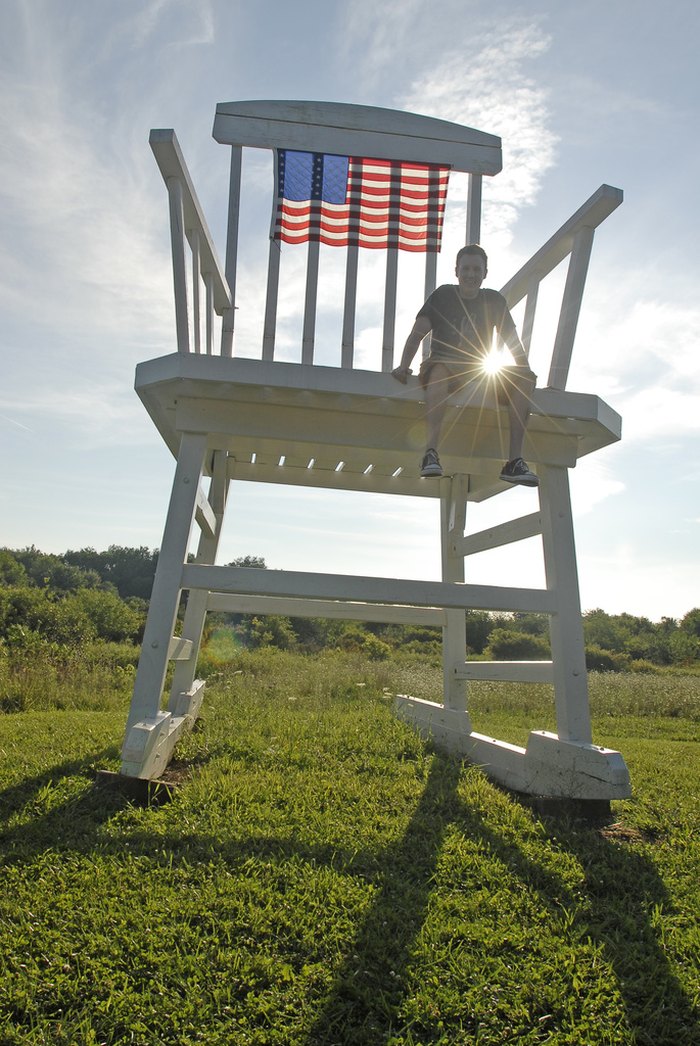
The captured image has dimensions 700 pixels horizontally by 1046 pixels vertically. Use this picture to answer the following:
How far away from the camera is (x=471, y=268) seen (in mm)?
2951

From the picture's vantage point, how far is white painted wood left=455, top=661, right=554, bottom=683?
104 inches

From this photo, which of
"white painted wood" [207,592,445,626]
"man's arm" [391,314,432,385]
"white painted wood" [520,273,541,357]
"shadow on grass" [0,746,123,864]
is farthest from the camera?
"white painted wood" [207,592,445,626]

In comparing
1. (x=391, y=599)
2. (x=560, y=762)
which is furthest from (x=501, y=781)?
(x=391, y=599)

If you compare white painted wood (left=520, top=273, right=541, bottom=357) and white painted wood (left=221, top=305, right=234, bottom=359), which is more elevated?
white painted wood (left=520, top=273, right=541, bottom=357)

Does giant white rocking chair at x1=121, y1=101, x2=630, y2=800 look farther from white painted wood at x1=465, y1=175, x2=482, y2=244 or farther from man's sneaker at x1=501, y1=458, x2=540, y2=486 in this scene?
man's sneaker at x1=501, y1=458, x2=540, y2=486

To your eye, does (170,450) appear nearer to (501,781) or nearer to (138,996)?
(501,781)

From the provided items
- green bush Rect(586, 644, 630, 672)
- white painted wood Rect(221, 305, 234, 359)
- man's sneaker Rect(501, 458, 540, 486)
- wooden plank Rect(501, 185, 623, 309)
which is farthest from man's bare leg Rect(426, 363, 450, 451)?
green bush Rect(586, 644, 630, 672)

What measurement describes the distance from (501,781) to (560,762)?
385 mm

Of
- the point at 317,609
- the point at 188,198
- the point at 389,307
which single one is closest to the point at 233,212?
the point at 188,198

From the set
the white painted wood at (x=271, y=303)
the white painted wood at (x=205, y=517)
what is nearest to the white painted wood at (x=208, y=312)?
the white painted wood at (x=271, y=303)

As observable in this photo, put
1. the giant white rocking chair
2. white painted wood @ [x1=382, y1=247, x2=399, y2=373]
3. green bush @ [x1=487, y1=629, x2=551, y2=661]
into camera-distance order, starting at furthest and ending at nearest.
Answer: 1. green bush @ [x1=487, y1=629, x2=551, y2=661]
2. white painted wood @ [x1=382, y1=247, x2=399, y2=373]
3. the giant white rocking chair

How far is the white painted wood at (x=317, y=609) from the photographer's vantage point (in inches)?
133

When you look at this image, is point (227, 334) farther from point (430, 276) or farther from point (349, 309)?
point (430, 276)

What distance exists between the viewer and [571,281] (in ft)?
8.73
